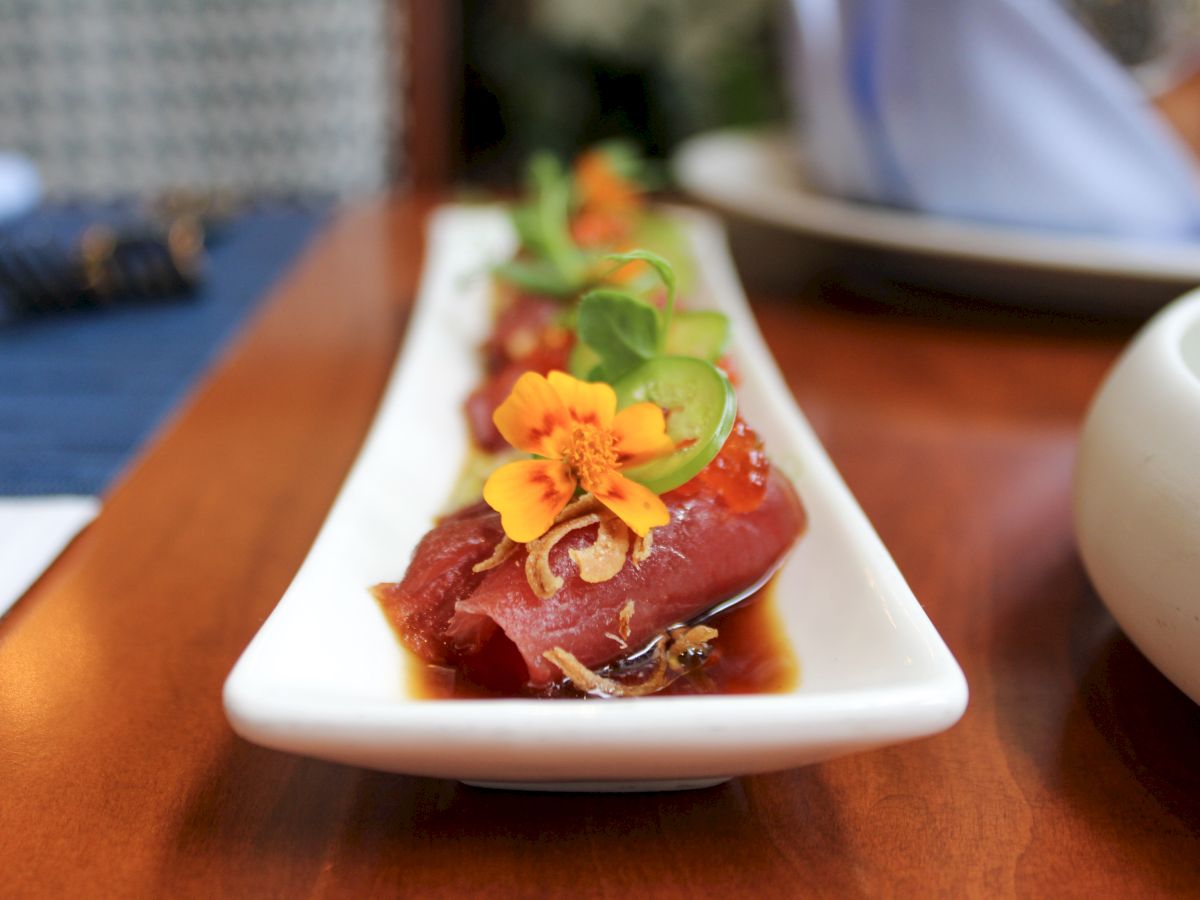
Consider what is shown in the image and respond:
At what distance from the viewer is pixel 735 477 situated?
87cm

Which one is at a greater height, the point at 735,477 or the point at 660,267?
the point at 660,267

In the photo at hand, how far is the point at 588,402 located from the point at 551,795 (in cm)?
30

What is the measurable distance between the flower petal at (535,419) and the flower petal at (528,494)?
0.05ft

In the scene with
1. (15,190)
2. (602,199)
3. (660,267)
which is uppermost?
(660,267)

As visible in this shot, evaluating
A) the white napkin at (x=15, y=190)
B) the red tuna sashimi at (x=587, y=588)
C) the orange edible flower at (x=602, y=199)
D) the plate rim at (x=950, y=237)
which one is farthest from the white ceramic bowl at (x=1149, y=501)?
the white napkin at (x=15, y=190)

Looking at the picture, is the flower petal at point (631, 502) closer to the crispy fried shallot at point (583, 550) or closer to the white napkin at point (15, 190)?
the crispy fried shallot at point (583, 550)

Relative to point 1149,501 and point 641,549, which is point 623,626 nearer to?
point 641,549

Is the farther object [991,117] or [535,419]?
[991,117]

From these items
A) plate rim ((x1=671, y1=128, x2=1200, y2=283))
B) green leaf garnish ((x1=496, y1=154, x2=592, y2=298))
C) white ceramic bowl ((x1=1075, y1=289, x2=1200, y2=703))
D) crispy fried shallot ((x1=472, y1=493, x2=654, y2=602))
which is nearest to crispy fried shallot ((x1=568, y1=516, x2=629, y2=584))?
crispy fried shallot ((x1=472, y1=493, x2=654, y2=602))

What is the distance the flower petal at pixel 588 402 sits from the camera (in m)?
0.79

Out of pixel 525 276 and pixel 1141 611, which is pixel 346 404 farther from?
pixel 1141 611

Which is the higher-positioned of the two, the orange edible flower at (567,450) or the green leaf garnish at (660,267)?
the green leaf garnish at (660,267)

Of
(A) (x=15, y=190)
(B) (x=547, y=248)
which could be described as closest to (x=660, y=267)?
(B) (x=547, y=248)

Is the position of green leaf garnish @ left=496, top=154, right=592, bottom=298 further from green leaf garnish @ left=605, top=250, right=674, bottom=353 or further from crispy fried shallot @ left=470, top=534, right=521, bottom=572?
crispy fried shallot @ left=470, top=534, right=521, bottom=572
